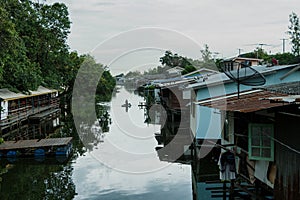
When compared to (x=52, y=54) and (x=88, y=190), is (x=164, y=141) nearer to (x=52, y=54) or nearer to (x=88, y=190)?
(x=88, y=190)

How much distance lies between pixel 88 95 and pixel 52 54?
47.8 ft

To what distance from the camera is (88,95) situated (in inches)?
1655

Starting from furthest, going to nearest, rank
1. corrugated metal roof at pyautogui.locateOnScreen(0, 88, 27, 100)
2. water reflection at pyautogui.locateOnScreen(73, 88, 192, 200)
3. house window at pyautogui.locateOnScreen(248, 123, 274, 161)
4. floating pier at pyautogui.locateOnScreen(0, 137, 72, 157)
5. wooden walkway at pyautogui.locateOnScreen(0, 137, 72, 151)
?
corrugated metal roof at pyautogui.locateOnScreen(0, 88, 27, 100) → wooden walkway at pyautogui.locateOnScreen(0, 137, 72, 151) → floating pier at pyautogui.locateOnScreen(0, 137, 72, 157) → water reflection at pyautogui.locateOnScreen(73, 88, 192, 200) → house window at pyautogui.locateOnScreen(248, 123, 274, 161)

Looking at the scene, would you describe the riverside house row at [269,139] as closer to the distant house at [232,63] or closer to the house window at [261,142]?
the house window at [261,142]

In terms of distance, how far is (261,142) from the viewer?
597 cm

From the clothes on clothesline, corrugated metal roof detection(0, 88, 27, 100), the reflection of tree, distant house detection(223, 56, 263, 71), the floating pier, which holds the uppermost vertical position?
distant house detection(223, 56, 263, 71)

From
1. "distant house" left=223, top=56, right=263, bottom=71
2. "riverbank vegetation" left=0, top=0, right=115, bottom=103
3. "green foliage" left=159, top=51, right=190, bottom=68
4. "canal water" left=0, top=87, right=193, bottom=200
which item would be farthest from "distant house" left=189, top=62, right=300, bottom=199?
"green foliage" left=159, top=51, right=190, bottom=68

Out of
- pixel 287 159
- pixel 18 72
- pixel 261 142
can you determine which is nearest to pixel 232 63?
pixel 261 142

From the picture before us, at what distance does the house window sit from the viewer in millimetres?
5848

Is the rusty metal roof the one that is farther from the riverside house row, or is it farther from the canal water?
the canal water

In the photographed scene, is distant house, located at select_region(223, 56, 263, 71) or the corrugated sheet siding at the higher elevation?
distant house, located at select_region(223, 56, 263, 71)

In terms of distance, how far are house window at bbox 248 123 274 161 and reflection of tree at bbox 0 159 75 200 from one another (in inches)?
203

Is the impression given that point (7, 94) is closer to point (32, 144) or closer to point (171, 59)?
point (32, 144)

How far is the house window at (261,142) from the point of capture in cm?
585
